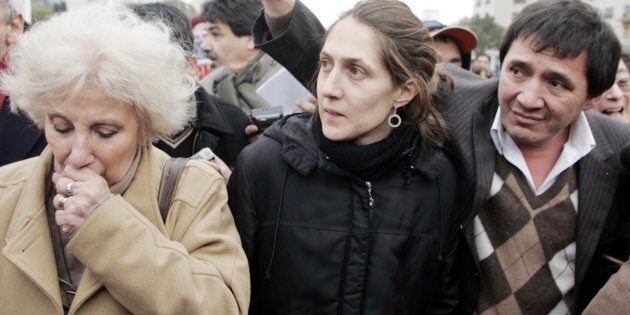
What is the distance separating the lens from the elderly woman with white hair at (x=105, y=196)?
159cm

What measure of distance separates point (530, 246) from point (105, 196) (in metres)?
1.69

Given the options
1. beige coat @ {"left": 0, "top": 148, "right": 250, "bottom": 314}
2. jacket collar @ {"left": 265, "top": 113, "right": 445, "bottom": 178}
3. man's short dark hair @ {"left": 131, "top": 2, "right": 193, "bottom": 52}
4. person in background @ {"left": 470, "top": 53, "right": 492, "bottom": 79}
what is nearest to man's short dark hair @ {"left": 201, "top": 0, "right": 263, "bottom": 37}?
man's short dark hair @ {"left": 131, "top": 2, "right": 193, "bottom": 52}

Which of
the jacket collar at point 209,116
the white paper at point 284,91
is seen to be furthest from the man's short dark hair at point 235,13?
the jacket collar at point 209,116

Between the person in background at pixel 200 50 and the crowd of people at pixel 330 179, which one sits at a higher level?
the crowd of people at pixel 330 179

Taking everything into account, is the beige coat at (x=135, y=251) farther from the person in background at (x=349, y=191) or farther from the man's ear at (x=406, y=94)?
the man's ear at (x=406, y=94)

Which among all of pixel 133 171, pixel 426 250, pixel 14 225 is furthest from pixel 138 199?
pixel 426 250

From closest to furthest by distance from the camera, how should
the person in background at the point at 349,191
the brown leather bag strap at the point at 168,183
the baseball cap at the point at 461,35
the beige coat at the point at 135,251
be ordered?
the beige coat at the point at 135,251 → the brown leather bag strap at the point at 168,183 → the person in background at the point at 349,191 → the baseball cap at the point at 461,35

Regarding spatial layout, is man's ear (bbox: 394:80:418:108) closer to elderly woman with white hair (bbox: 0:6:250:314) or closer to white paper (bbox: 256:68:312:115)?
elderly woman with white hair (bbox: 0:6:250:314)

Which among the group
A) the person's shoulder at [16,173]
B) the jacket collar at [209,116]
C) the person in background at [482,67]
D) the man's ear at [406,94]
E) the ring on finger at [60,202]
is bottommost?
the person in background at [482,67]

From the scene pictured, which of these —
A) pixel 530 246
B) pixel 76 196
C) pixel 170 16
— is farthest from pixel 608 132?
pixel 170 16

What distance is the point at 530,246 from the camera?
2232 millimetres

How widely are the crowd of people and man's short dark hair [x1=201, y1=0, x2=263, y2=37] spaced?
1.45 m

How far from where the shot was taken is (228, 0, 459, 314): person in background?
201cm

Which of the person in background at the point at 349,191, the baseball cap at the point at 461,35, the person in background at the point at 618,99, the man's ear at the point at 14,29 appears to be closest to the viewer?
the person in background at the point at 349,191
